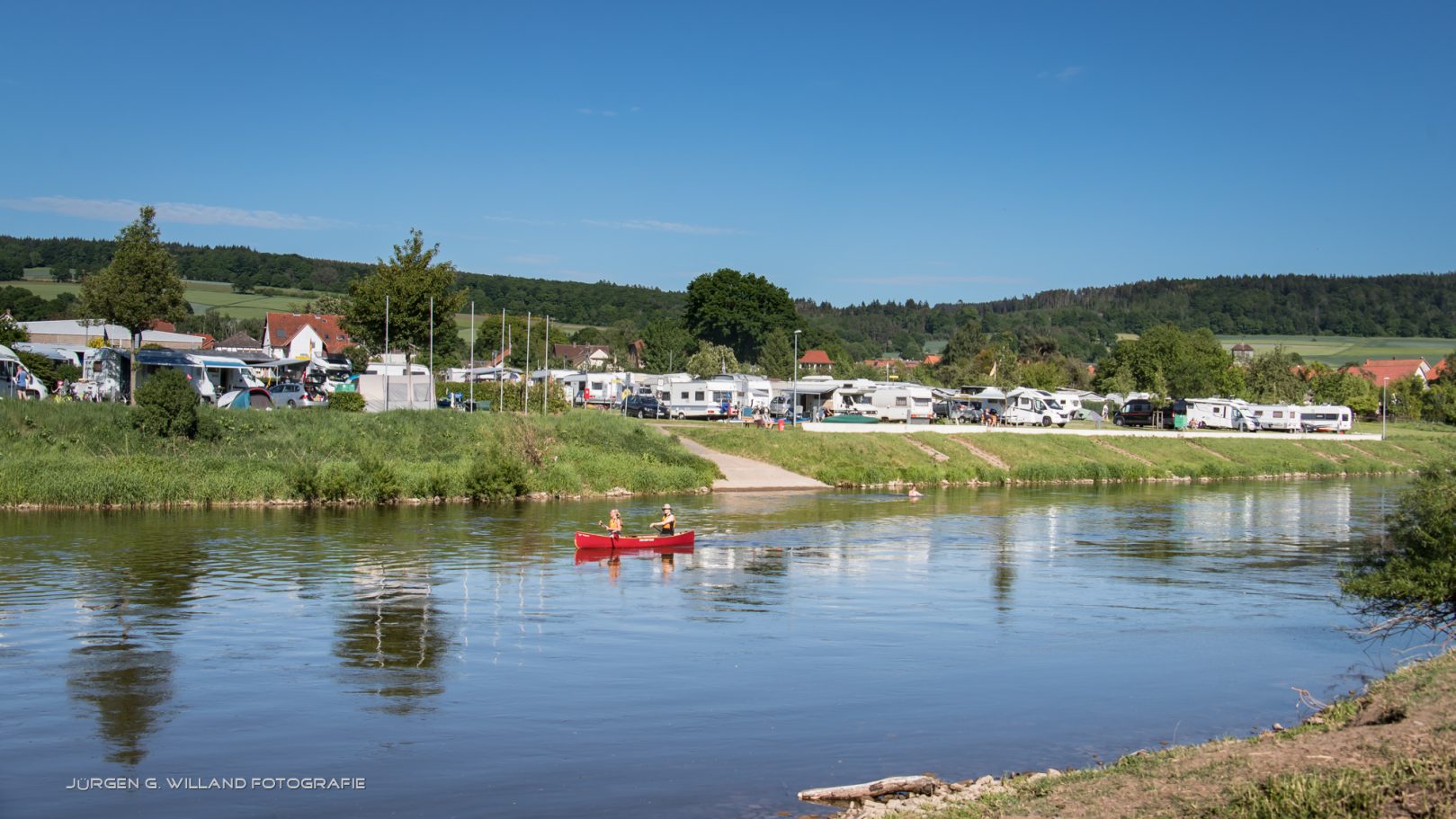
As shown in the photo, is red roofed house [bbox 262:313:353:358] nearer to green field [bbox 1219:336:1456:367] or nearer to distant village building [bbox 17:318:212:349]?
distant village building [bbox 17:318:212:349]

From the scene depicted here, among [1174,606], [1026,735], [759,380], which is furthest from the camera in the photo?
[759,380]

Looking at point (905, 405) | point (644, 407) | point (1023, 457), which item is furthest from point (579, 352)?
point (1023, 457)

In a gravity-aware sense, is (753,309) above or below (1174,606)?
above

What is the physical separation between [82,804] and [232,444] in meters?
31.9

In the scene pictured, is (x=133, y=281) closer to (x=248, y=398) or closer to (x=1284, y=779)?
(x=248, y=398)

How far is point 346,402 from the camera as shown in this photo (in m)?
51.2

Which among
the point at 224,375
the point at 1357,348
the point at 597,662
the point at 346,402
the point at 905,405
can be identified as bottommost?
the point at 597,662

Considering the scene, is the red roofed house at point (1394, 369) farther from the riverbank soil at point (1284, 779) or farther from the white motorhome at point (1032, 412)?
the riverbank soil at point (1284, 779)

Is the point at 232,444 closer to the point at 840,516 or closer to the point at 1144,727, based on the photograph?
the point at 840,516

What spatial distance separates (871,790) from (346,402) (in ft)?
143

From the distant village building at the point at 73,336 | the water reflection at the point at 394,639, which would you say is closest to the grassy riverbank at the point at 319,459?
the water reflection at the point at 394,639

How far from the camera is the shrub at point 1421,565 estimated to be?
16609 millimetres

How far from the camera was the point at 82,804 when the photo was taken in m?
11.6

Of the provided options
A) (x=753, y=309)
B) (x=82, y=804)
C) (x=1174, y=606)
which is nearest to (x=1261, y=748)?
(x=82, y=804)
